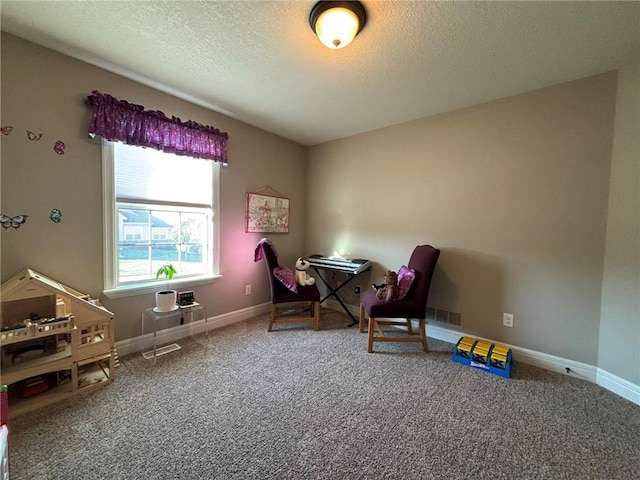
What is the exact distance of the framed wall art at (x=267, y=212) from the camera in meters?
3.14

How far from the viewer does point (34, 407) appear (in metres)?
1.53

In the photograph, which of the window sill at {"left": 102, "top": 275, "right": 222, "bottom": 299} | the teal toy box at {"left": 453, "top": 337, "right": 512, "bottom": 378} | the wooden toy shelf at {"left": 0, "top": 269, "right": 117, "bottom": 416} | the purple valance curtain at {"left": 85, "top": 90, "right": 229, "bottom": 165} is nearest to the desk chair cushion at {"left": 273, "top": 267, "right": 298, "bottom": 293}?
the window sill at {"left": 102, "top": 275, "right": 222, "bottom": 299}

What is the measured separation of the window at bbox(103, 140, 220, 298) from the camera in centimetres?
212

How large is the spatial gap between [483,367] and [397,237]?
1.48m

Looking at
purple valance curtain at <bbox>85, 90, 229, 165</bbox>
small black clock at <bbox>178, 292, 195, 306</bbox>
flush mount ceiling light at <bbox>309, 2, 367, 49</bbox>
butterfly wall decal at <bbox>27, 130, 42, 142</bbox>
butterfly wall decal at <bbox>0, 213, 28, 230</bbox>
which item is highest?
flush mount ceiling light at <bbox>309, 2, 367, 49</bbox>

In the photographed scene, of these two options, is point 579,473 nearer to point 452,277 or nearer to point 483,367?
point 483,367

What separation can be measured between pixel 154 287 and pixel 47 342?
0.74 metres

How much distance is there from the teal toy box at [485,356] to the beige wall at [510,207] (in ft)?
0.85

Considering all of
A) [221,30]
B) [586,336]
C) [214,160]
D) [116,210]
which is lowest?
[586,336]

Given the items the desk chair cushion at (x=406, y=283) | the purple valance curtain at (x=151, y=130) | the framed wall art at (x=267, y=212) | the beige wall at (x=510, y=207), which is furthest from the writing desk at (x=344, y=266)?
the purple valance curtain at (x=151, y=130)

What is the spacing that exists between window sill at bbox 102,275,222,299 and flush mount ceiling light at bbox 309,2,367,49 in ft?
7.81

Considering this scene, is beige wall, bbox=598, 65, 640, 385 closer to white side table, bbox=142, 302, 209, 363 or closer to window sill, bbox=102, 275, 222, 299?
white side table, bbox=142, 302, 209, 363

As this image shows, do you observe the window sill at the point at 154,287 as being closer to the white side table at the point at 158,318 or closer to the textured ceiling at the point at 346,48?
the white side table at the point at 158,318

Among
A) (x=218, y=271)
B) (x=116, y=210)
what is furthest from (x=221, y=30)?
(x=218, y=271)
